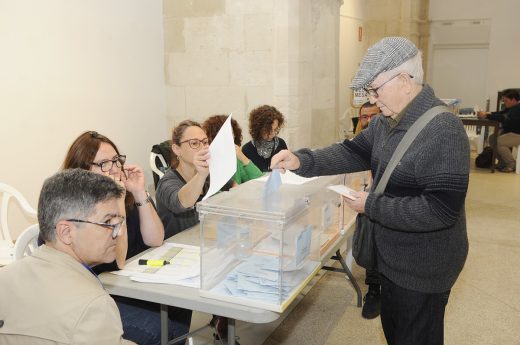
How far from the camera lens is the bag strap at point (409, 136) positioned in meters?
1.85

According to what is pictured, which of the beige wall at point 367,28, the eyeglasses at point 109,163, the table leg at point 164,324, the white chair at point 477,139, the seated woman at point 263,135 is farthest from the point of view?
the white chair at point 477,139

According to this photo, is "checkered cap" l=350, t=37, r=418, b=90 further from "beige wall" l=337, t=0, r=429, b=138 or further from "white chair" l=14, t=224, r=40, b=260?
"beige wall" l=337, t=0, r=429, b=138

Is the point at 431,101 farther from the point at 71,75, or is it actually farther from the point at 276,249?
the point at 71,75

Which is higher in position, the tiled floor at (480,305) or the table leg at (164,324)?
the table leg at (164,324)


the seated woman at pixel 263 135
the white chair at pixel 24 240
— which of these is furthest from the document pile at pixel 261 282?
the seated woman at pixel 263 135

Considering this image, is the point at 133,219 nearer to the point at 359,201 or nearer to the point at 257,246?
the point at 257,246

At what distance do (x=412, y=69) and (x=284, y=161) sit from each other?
684mm

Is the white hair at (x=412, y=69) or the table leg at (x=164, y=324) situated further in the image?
the table leg at (x=164, y=324)

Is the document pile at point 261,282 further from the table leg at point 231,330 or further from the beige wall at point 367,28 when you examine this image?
the beige wall at point 367,28

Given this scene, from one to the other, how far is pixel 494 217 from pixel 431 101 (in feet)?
16.1

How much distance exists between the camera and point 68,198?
158 centimetres

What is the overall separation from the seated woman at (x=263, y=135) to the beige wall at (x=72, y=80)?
147 cm

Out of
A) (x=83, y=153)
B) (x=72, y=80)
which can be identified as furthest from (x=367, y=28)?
(x=83, y=153)

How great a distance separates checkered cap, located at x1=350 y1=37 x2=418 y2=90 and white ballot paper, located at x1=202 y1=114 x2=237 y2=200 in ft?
1.80
